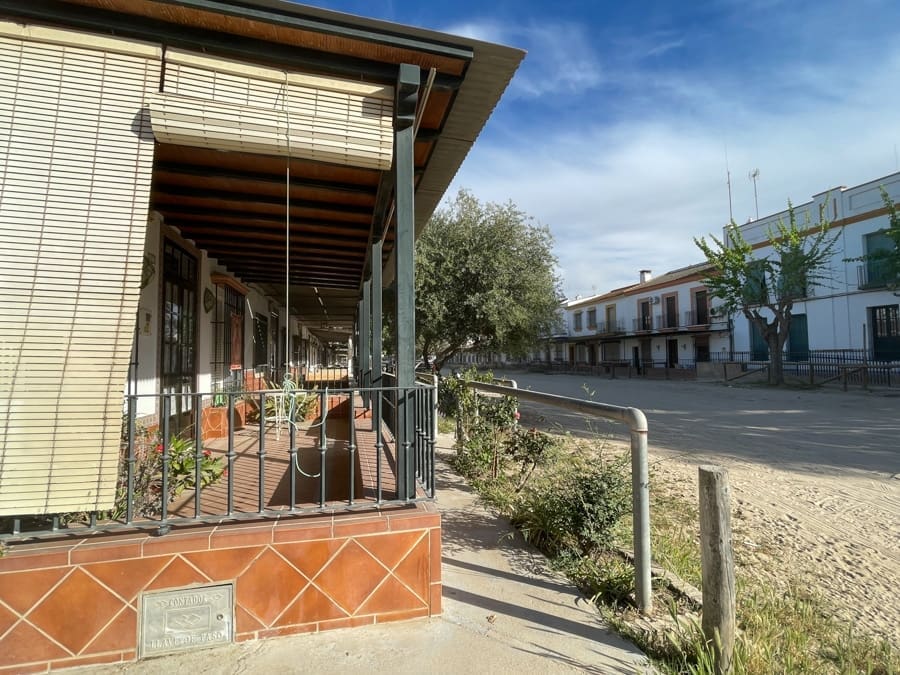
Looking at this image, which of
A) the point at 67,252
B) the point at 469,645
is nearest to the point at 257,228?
the point at 67,252

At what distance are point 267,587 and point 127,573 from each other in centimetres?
60

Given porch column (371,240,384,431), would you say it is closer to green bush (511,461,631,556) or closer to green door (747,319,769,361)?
green bush (511,461,631,556)

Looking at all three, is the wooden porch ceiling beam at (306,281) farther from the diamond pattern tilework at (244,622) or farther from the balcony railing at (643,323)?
the balcony railing at (643,323)

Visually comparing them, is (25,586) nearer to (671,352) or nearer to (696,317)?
(696,317)

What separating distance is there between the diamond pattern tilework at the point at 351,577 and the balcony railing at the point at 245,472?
0.82 feet

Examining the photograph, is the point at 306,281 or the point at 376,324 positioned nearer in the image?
the point at 376,324

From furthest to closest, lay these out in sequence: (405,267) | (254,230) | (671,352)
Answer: (671,352), (254,230), (405,267)

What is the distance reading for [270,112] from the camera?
2.69 m

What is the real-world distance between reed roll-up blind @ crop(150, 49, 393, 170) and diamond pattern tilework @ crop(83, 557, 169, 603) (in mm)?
2062

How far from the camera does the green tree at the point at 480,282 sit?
1166cm

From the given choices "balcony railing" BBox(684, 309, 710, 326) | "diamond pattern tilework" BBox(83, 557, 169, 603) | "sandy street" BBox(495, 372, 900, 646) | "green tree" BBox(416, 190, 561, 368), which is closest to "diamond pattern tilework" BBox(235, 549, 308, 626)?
"diamond pattern tilework" BBox(83, 557, 169, 603)

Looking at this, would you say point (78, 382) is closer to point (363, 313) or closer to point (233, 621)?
point (233, 621)

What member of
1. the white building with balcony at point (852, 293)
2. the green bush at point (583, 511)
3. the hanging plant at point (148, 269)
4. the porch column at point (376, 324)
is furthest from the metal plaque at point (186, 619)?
the white building with balcony at point (852, 293)

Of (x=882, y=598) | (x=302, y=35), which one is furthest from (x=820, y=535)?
(x=302, y=35)
